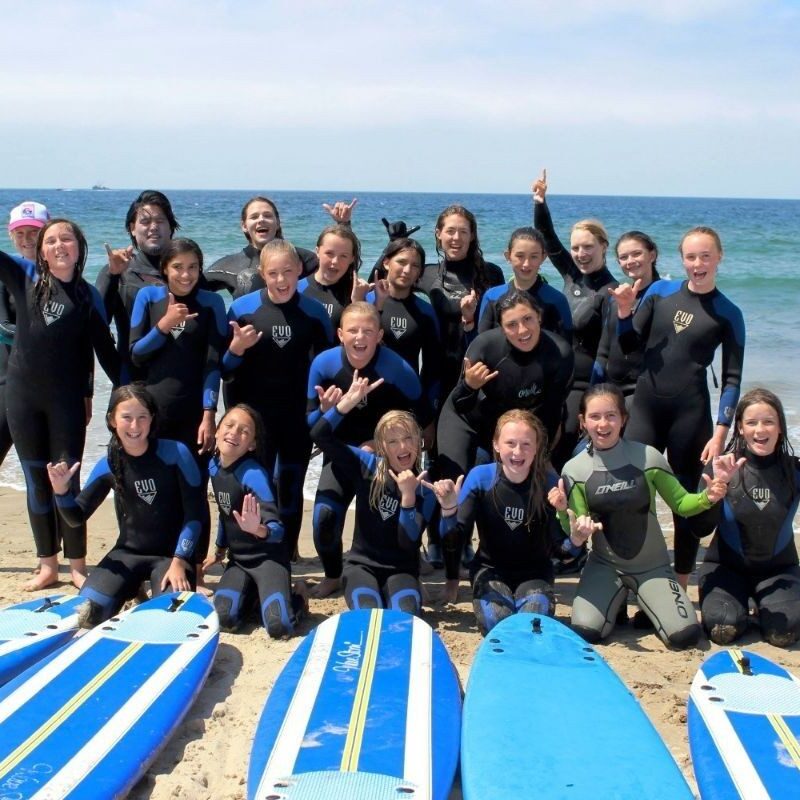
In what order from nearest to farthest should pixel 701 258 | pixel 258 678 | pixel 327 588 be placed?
pixel 258 678 → pixel 701 258 → pixel 327 588

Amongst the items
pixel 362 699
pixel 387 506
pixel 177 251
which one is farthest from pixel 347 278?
pixel 362 699

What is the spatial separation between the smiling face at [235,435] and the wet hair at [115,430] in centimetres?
31

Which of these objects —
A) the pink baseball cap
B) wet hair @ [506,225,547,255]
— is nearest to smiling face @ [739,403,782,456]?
wet hair @ [506,225,547,255]

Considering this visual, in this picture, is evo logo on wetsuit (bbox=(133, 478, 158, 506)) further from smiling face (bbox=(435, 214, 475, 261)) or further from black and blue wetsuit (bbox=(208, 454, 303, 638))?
smiling face (bbox=(435, 214, 475, 261))

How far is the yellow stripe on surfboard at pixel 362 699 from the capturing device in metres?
3.00

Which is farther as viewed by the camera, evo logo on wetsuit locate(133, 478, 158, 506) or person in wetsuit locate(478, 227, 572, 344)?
person in wetsuit locate(478, 227, 572, 344)

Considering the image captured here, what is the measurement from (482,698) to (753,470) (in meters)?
1.80

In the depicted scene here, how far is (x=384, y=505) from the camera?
178 inches

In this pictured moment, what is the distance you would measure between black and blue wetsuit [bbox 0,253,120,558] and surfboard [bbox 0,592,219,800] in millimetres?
1058

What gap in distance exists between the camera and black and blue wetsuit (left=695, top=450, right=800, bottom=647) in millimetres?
4379

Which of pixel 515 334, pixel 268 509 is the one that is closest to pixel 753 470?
pixel 515 334

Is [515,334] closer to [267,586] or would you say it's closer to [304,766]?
[267,586]

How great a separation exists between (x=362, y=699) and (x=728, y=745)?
1.23 metres

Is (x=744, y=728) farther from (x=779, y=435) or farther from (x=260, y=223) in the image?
(x=260, y=223)
